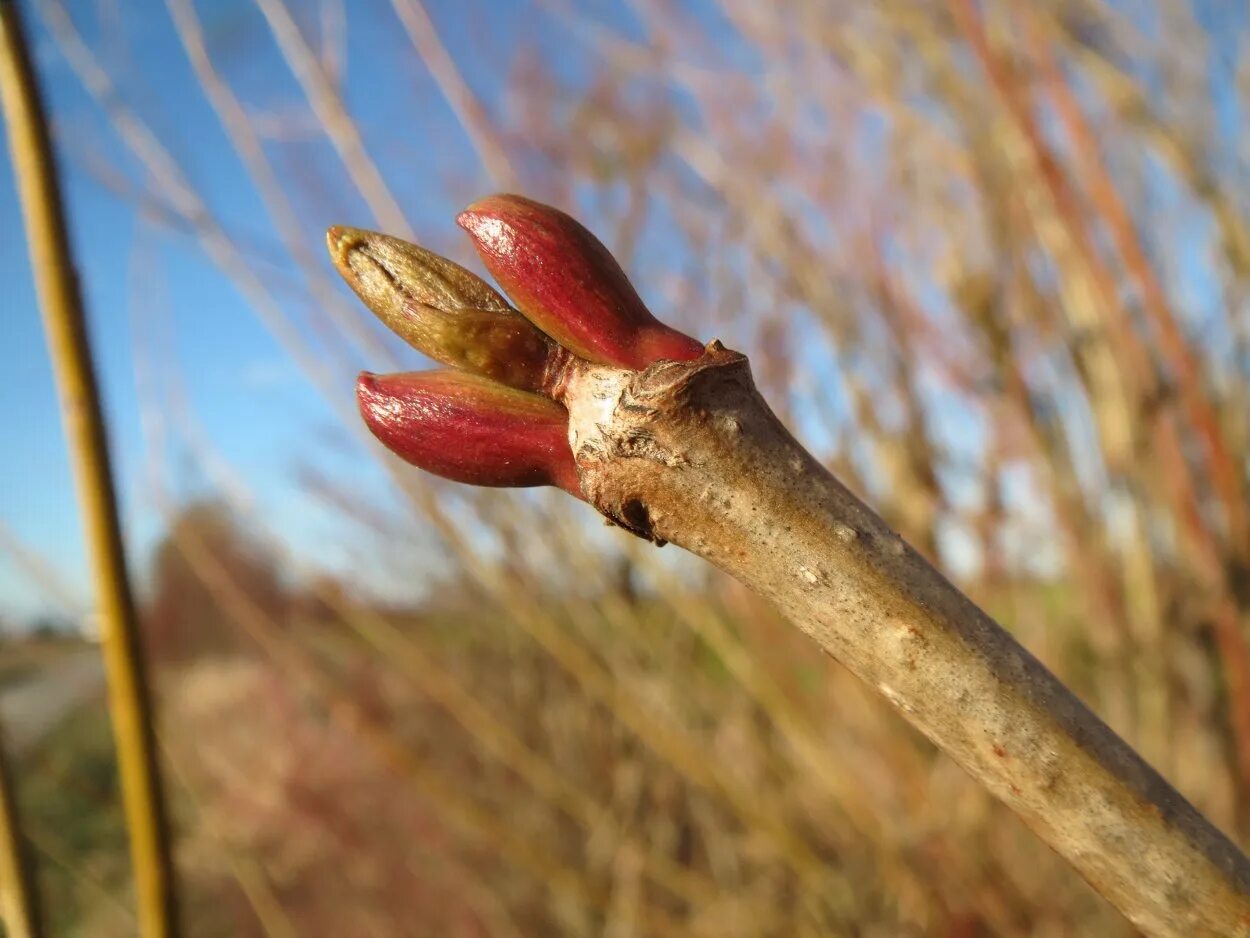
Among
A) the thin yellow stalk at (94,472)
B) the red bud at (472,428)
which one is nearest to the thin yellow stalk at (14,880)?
the thin yellow stalk at (94,472)

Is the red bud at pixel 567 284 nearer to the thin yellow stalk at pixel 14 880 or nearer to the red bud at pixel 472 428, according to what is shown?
the red bud at pixel 472 428

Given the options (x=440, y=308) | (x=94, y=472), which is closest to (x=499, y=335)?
(x=440, y=308)

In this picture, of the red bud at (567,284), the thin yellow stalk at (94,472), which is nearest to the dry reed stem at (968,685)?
the red bud at (567,284)

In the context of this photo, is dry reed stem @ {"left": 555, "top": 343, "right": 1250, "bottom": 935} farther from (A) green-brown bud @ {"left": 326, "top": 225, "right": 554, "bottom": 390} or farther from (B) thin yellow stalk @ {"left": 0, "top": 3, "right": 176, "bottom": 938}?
(B) thin yellow stalk @ {"left": 0, "top": 3, "right": 176, "bottom": 938}

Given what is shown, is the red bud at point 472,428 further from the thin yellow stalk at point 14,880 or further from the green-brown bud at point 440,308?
the thin yellow stalk at point 14,880

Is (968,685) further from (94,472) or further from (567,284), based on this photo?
(94,472)

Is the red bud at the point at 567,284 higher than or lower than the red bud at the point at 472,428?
higher

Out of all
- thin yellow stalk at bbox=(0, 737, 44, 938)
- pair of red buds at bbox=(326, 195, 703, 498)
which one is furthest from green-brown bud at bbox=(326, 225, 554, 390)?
thin yellow stalk at bbox=(0, 737, 44, 938)

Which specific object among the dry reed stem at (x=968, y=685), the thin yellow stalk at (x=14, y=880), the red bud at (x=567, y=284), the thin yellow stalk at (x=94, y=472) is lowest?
the thin yellow stalk at (x=14, y=880)
